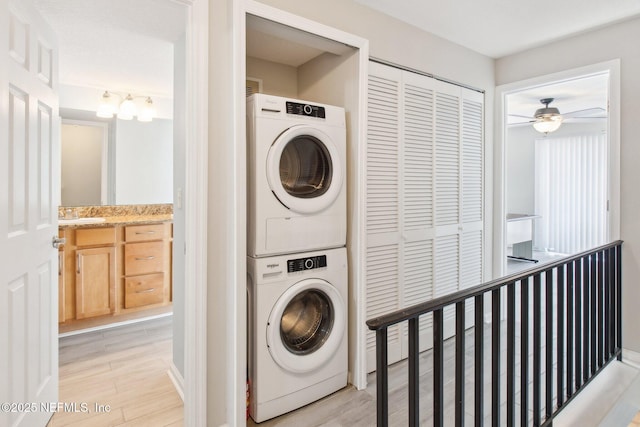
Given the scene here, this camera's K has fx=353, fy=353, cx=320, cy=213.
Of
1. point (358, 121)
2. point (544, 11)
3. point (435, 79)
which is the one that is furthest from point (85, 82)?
point (544, 11)

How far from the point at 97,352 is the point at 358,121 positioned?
271cm

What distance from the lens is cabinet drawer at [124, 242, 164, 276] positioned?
3.37 metres

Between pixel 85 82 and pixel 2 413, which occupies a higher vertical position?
pixel 85 82

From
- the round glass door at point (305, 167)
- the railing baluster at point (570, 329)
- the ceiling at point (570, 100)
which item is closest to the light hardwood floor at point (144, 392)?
the railing baluster at point (570, 329)

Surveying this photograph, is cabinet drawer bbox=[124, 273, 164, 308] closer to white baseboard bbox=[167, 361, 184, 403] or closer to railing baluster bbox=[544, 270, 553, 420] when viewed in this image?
white baseboard bbox=[167, 361, 184, 403]

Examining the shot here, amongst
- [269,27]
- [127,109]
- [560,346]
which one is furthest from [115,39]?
[560,346]

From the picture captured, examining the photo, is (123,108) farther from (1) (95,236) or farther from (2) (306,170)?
(2) (306,170)

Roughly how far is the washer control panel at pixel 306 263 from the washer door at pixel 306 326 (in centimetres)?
8

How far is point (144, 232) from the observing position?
11.3 feet

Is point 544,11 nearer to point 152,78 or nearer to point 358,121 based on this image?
point 358,121

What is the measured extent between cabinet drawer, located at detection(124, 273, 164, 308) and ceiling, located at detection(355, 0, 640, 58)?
120 inches

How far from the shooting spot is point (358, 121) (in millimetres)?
2193

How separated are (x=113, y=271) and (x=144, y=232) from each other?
1.45ft

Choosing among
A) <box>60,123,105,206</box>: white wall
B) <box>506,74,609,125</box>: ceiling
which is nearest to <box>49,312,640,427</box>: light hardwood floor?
<box>60,123,105,206</box>: white wall
